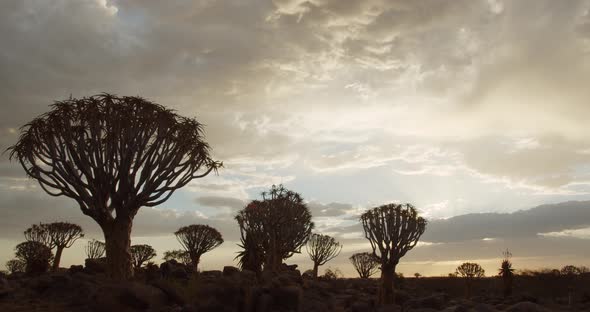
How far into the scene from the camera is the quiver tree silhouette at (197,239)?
36938mm

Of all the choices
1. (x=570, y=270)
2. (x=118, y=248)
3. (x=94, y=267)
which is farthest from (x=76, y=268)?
(x=570, y=270)

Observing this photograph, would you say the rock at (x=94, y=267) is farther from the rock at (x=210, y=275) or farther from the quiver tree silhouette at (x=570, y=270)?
the quiver tree silhouette at (x=570, y=270)

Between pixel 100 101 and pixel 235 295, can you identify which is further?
pixel 100 101

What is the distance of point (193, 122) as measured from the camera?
54.5 ft

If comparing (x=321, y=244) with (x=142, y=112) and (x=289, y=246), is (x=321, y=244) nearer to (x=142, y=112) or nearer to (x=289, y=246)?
(x=289, y=246)

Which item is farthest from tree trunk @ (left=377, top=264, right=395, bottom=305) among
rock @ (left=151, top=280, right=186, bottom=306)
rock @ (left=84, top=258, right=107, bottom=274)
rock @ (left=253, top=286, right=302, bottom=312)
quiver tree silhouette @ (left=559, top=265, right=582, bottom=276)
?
quiver tree silhouette @ (left=559, top=265, right=582, bottom=276)

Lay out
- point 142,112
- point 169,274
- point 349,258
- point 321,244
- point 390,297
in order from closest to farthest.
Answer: point 142,112
point 169,274
point 390,297
point 321,244
point 349,258

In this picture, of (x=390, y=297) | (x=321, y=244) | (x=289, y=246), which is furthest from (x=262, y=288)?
(x=321, y=244)

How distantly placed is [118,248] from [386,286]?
11.6 meters

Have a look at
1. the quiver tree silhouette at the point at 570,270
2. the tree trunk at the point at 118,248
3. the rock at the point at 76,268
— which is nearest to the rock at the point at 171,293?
the tree trunk at the point at 118,248

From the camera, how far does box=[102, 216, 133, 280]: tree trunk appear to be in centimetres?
1462

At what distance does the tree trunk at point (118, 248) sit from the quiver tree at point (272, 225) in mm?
13674

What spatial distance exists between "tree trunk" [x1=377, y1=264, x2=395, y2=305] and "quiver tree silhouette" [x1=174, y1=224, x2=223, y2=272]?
19.7m

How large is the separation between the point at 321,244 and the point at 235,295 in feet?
101
